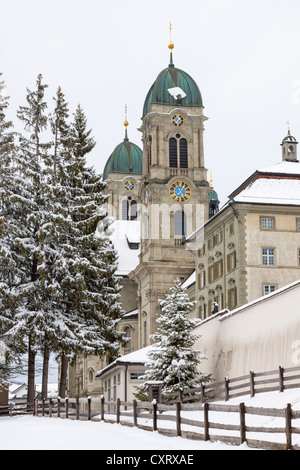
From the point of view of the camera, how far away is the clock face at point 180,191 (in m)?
95.8

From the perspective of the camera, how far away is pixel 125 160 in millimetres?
131750

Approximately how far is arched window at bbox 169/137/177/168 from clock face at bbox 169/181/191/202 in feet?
8.37

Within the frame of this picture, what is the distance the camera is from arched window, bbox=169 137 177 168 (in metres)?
97.3

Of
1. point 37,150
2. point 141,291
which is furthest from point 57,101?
point 141,291

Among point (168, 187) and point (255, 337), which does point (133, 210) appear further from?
point (255, 337)

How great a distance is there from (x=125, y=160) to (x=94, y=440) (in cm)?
11246

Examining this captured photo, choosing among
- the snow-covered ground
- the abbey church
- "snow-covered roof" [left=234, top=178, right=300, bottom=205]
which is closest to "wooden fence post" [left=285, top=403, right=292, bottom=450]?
the snow-covered ground

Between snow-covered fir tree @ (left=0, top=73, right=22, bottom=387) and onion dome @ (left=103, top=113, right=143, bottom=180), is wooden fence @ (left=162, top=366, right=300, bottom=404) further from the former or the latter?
onion dome @ (left=103, top=113, right=143, bottom=180)

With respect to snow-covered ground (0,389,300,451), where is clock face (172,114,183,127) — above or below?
above

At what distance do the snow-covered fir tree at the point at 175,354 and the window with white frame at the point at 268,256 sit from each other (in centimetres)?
1949

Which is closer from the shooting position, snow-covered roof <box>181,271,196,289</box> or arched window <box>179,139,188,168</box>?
snow-covered roof <box>181,271,196,289</box>

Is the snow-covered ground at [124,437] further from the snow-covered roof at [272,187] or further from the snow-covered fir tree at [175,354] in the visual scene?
the snow-covered roof at [272,187]

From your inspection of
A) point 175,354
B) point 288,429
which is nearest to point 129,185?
point 175,354

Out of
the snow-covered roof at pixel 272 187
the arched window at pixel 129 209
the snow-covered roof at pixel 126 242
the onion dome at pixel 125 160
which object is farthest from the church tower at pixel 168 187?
the snow-covered roof at pixel 272 187
